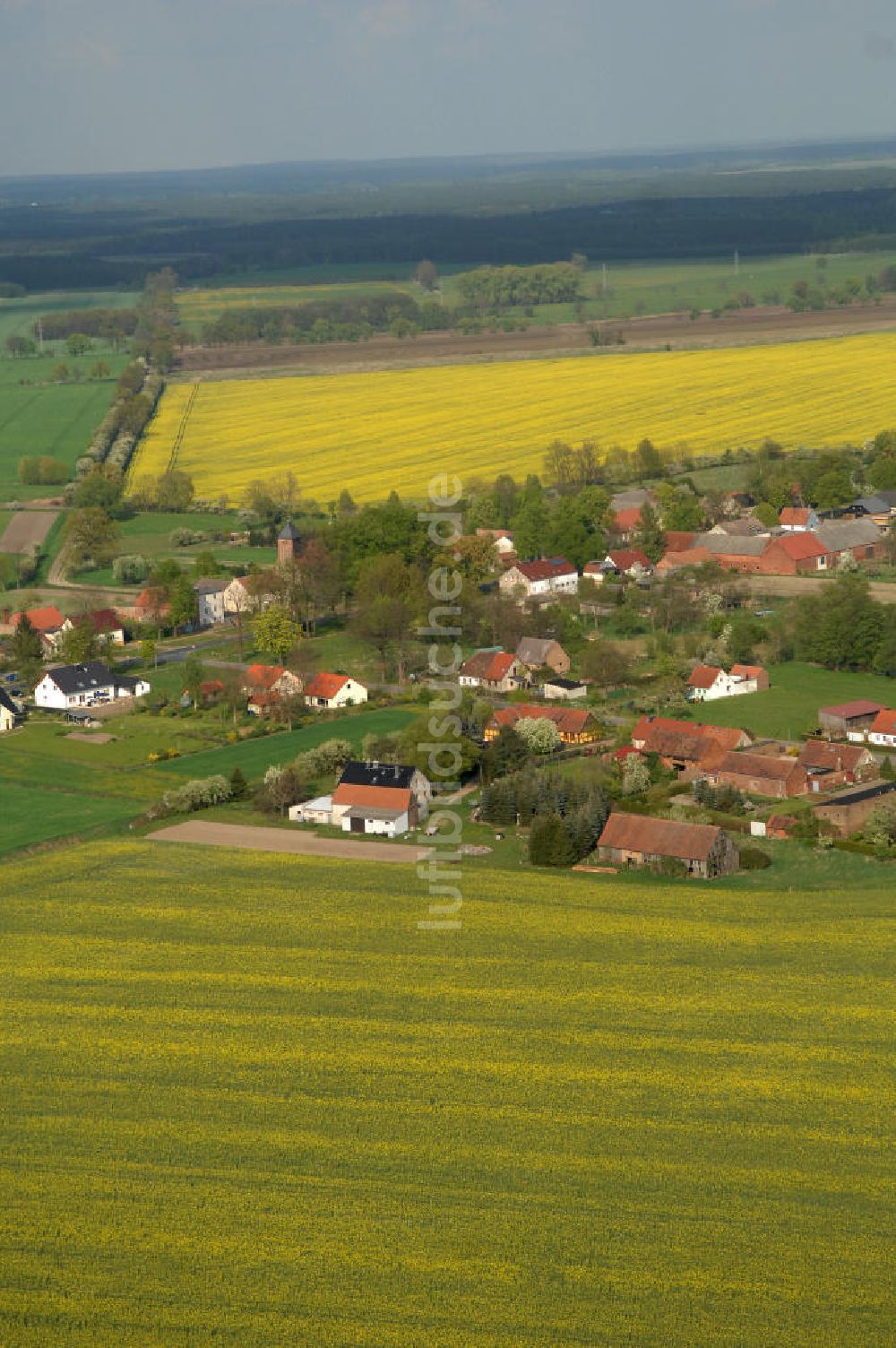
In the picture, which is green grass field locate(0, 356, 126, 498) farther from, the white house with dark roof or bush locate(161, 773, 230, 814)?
bush locate(161, 773, 230, 814)

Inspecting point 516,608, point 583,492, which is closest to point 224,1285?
point 516,608

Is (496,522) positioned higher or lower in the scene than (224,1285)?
lower

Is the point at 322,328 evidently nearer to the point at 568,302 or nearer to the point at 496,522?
the point at 568,302

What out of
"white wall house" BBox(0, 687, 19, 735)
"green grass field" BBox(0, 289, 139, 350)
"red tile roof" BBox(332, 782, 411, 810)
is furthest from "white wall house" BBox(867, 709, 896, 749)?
"green grass field" BBox(0, 289, 139, 350)

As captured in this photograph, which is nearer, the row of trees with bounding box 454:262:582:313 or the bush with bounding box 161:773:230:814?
the bush with bounding box 161:773:230:814

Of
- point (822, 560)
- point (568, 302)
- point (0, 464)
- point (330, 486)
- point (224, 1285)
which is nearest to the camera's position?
point (224, 1285)

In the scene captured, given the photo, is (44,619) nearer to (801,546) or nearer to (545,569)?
(545,569)

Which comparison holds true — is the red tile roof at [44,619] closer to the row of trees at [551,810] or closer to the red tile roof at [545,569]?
the red tile roof at [545,569]
